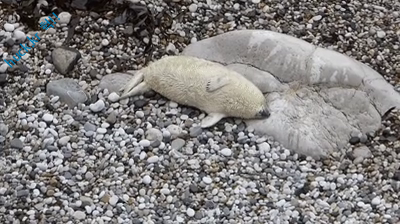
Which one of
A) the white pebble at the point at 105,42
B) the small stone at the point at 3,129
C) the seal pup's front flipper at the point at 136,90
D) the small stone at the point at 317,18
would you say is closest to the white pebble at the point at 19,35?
the white pebble at the point at 105,42

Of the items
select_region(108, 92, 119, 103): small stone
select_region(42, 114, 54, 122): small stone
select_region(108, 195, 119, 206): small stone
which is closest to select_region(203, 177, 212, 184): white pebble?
select_region(108, 195, 119, 206): small stone

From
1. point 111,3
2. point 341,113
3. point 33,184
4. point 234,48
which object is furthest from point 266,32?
point 33,184

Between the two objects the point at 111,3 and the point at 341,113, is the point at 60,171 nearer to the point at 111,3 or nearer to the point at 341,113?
the point at 111,3

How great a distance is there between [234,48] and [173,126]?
0.56 m

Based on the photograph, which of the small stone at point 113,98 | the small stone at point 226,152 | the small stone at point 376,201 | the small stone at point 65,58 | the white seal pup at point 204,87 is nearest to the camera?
the small stone at point 376,201

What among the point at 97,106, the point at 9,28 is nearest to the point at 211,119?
the point at 97,106

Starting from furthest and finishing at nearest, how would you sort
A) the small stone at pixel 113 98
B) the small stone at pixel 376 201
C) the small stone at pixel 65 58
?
1. the small stone at pixel 65 58
2. the small stone at pixel 113 98
3. the small stone at pixel 376 201

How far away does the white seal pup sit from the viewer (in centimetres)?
332

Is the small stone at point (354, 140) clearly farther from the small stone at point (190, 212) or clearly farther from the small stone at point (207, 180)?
the small stone at point (190, 212)

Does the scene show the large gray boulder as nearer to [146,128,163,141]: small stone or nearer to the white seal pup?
the white seal pup

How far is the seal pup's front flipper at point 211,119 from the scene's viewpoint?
10.9ft

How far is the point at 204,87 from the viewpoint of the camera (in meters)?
3.36

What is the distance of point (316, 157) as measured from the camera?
128 inches

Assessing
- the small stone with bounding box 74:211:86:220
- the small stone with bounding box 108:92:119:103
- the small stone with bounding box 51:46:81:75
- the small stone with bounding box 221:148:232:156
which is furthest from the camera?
the small stone with bounding box 51:46:81:75
